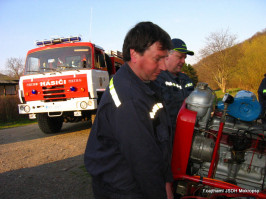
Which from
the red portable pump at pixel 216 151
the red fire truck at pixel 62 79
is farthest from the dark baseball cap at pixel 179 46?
the red fire truck at pixel 62 79

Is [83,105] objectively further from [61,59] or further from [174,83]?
[174,83]

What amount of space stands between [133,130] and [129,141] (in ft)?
0.20

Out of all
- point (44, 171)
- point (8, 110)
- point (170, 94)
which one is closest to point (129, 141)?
point (170, 94)

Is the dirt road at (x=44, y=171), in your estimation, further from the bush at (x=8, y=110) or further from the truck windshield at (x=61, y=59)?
the bush at (x=8, y=110)

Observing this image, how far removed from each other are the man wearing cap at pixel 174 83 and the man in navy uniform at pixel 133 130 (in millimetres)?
870

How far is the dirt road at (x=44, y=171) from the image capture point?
2.72m

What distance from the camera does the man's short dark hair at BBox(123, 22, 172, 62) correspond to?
47.3 inches

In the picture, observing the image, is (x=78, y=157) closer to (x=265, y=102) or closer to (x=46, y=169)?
(x=46, y=169)

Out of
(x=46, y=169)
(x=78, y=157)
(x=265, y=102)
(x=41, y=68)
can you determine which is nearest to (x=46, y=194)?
(x=46, y=169)

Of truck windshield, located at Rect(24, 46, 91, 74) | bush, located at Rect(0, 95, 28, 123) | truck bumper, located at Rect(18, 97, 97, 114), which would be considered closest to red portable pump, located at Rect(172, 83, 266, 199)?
truck bumper, located at Rect(18, 97, 97, 114)

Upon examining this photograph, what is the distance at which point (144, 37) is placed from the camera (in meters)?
1.20

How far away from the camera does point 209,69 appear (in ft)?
109

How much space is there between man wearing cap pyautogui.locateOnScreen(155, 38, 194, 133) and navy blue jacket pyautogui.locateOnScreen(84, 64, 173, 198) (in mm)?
1031

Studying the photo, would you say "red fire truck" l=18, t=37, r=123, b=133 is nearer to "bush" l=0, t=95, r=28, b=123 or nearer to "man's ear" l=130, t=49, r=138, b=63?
"man's ear" l=130, t=49, r=138, b=63
